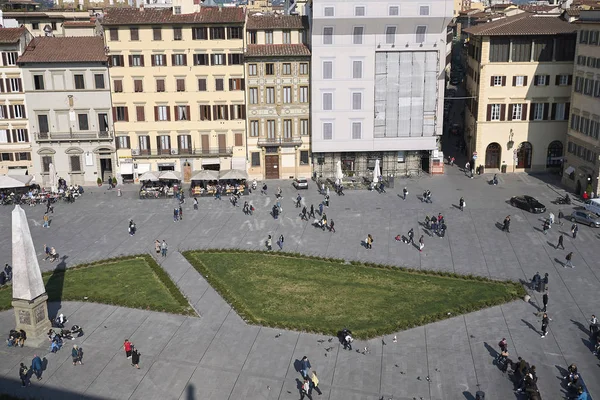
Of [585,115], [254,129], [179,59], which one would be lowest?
[254,129]

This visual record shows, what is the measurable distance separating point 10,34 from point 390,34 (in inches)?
1632

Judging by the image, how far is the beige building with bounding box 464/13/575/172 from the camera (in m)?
77.8

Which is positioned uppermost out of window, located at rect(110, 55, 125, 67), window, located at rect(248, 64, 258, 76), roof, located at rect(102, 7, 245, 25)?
roof, located at rect(102, 7, 245, 25)

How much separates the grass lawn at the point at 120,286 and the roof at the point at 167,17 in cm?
3071

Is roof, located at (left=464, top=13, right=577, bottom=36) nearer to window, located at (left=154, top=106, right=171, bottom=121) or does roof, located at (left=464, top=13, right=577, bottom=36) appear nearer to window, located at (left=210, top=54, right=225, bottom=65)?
window, located at (left=210, top=54, right=225, bottom=65)

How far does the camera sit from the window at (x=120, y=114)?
7788cm

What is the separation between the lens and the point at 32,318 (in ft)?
137

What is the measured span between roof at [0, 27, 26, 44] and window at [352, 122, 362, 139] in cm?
3784

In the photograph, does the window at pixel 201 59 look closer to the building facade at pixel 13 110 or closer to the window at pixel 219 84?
the window at pixel 219 84

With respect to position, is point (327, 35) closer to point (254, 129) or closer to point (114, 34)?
point (254, 129)

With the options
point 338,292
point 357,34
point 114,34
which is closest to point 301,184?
point 357,34

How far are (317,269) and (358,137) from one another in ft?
94.6

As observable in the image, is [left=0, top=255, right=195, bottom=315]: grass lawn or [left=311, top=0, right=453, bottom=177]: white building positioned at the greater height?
[left=311, top=0, right=453, bottom=177]: white building

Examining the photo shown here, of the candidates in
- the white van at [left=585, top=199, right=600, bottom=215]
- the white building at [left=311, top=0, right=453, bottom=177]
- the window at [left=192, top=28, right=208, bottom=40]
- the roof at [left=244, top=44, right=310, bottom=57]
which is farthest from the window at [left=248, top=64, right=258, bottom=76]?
the white van at [left=585, top=199, right=600, bottom=215]
